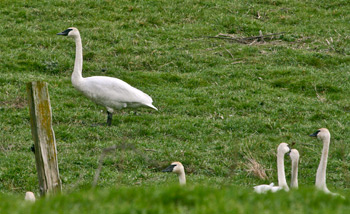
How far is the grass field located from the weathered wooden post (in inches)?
17.5

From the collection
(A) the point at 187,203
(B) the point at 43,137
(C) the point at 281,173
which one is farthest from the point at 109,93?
(A) the point at 187,203

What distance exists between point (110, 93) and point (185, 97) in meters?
2.38

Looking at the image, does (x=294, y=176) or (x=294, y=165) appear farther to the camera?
(x=294, y=165)

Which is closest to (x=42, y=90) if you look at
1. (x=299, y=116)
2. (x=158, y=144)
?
(x=158, y=144)

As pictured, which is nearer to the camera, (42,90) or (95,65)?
(42,90)

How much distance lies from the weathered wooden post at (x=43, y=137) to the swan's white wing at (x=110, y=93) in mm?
5508

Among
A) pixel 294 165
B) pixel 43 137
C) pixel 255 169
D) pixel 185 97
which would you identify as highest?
pixel 43 137

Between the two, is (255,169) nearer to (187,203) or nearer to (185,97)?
(185,97)

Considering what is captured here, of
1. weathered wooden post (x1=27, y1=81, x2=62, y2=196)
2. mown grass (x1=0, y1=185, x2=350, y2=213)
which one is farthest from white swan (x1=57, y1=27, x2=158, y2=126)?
mown grass (x1=0, y1=185, x2=350, y2=213)

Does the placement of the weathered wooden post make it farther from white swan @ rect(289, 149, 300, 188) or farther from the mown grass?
white swan @ rect(289, 149, 300, 188)

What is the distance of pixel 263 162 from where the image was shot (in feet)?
34.0

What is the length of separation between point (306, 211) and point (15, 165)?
245 inches

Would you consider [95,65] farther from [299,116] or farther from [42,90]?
[42,90]

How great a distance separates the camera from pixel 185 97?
1384 cm
